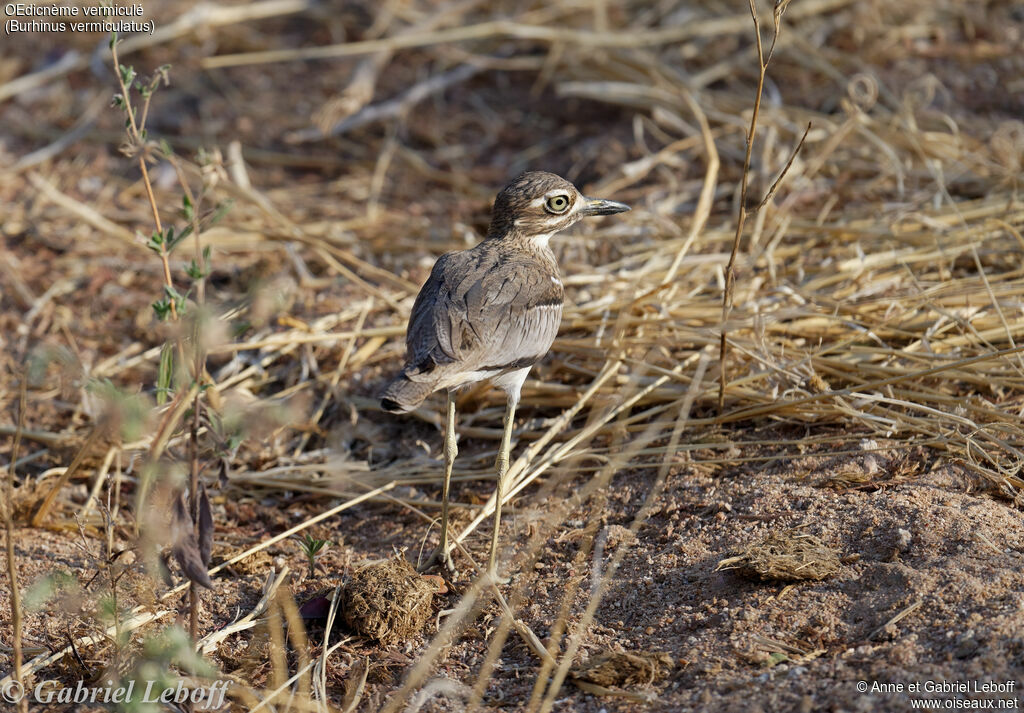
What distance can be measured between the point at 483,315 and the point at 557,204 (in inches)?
29.4

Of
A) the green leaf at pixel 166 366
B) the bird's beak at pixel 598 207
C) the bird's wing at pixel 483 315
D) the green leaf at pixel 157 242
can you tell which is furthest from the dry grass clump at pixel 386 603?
the bird's beak at pixel 598 207

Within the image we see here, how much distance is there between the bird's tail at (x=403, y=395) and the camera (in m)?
2.92

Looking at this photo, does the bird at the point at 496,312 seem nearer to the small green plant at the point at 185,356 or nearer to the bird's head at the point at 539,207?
the bird's head at the point at 539,207

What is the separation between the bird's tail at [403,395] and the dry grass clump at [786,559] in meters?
1.08

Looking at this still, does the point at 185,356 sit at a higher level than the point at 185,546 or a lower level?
higher

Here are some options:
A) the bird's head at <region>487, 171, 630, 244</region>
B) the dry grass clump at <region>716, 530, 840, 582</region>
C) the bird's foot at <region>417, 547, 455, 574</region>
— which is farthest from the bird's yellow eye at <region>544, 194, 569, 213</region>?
the dry grass clump at <region>716, 530, 840, 582</region>

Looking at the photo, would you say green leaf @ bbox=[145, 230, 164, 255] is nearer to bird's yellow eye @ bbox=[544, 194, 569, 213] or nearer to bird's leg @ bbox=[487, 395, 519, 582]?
bird's leg @ bbox=[487, 395, 519, 582]

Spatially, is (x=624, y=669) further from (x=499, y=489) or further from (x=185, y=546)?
(x=185, y=546)

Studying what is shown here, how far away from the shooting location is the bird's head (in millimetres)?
3828

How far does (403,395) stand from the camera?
2.93 meters

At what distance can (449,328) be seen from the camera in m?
3.26

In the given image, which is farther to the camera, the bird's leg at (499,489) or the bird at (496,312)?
the bird's leg at (499,489)

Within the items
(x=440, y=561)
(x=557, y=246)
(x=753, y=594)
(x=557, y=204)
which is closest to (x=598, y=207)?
(x=557, y=204)

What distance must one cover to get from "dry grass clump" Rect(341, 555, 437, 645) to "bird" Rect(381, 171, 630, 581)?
1.09 feet
